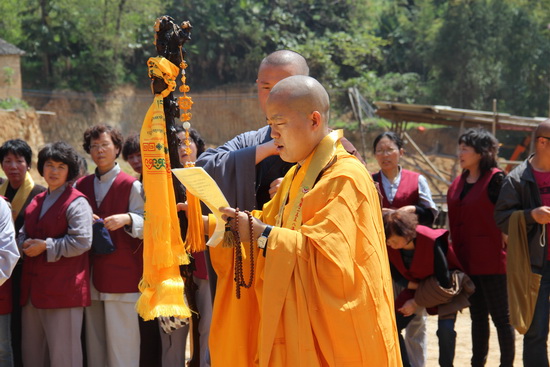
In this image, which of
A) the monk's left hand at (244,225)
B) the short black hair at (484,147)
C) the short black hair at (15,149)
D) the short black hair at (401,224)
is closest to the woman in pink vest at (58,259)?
the short black hair at (15,149)

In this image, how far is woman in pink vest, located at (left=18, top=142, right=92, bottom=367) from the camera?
539 cm

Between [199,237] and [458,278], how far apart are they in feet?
9.24

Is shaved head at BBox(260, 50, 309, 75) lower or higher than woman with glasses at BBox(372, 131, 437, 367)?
higher

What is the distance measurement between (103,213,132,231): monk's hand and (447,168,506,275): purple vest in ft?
9.08

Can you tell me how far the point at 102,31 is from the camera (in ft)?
99.7

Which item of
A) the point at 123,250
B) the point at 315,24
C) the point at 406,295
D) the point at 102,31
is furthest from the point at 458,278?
the point at 315,24

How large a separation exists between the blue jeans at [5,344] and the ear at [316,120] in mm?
3424

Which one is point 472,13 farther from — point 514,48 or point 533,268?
point 533,268

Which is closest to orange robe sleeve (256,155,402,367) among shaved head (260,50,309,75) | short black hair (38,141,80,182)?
shaved head (260,50,309,75)

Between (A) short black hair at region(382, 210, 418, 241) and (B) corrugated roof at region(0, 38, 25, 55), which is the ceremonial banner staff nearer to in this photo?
(A) short black hair at region(382, 210, 418, 241)

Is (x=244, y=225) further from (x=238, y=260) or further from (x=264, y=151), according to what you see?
(x=264, y=151)

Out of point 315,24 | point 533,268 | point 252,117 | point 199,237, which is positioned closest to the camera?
point 199,237

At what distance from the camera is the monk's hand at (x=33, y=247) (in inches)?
210

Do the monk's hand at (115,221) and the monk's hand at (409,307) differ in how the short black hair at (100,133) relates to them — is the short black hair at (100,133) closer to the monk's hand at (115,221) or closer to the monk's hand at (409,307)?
the monk's hand at (115,221)
